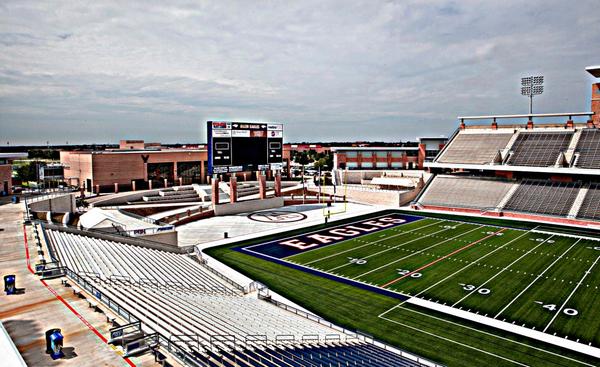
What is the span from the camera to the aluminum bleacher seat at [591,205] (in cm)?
3762

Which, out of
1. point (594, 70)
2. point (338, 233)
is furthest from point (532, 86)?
point (338, 233)

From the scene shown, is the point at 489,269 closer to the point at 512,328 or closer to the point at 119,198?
the point at 512,328

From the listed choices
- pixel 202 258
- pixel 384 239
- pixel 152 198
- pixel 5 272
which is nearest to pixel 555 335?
pixel 384 239

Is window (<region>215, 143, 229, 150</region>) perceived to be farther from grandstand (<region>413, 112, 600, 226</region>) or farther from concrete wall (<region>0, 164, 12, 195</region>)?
grandstand (<region>413, 112, 600, 226</region>)

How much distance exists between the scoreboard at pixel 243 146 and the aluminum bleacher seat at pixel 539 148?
89.9 ft

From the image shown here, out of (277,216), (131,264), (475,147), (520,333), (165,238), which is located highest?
(475,147)

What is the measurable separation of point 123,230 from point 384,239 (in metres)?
19.2

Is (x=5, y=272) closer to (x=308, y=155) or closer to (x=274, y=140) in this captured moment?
(x=274, y=140)

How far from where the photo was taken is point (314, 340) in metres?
14.4

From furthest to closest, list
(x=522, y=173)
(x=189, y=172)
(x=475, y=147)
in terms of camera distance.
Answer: (x=189, y=172) → (x=475, y=147) → (x=522, y=173)

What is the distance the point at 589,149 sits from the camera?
146 feet

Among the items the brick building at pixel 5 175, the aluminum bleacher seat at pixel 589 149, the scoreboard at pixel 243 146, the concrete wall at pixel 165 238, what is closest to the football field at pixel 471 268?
the concrete wall at pixel 165 238

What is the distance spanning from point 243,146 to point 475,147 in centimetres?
3042

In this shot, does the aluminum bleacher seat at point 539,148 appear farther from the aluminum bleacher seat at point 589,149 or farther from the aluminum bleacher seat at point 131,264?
the aluminum bleacher seat at point 131,264
